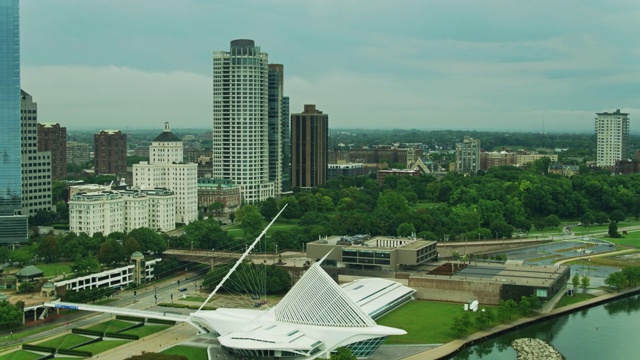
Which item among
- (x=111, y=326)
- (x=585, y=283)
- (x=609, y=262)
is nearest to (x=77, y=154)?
(x=609, y=262)

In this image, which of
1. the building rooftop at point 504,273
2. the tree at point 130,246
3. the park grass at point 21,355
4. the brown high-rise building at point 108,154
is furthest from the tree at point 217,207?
Answer: the park grass at point 21,355

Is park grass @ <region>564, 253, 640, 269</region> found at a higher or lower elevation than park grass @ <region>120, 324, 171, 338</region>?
higher

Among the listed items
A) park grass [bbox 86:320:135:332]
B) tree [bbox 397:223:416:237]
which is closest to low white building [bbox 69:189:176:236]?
tree [bbox 397:223:416:237]

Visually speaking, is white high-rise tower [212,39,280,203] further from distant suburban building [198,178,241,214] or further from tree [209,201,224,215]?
tree [209,201,224,215]

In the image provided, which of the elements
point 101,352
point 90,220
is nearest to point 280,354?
point 101,352

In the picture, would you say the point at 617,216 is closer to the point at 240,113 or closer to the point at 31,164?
the point at 240,113

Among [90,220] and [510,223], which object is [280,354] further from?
[510,223]
